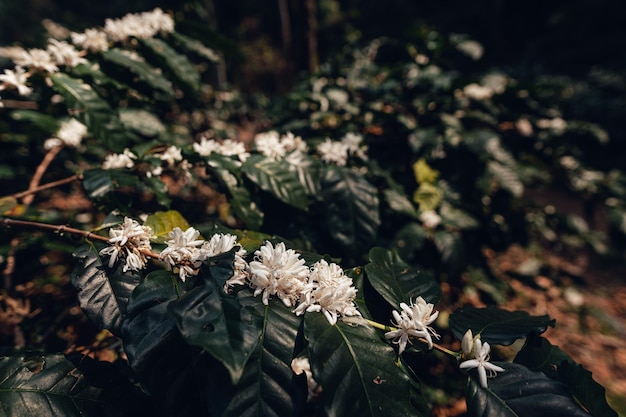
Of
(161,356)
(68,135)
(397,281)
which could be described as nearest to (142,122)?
(68,135)

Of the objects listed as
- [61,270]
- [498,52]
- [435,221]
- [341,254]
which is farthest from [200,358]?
[498,52]

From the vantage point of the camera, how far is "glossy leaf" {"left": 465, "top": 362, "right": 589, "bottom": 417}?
2.35 ft

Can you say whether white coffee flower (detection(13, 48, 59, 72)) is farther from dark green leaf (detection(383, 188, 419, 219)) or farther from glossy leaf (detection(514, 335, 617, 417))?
glossy leaf (detection(514, 335, 617, 417))

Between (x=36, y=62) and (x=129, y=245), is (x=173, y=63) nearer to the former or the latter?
(x=36, y=62)

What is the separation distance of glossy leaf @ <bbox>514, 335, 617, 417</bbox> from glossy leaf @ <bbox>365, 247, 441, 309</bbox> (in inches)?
10.7

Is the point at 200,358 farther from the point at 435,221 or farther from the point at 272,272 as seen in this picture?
the point at 435,221

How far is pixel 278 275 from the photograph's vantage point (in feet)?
2.73

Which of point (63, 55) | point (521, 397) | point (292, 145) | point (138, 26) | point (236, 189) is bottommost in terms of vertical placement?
point (521, 397)

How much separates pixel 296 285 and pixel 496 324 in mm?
601

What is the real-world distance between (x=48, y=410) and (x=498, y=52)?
981cm

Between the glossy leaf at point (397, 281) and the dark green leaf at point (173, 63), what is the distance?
140cm

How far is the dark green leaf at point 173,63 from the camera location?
1.66m

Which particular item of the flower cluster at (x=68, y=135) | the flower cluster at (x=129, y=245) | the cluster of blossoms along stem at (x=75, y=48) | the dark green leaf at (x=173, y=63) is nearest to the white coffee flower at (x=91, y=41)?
the cluster of blossoms along stem at (x=75, y=48)

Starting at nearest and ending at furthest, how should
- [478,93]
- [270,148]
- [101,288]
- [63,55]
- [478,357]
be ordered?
[478,357] → [101,288] → [63,55] → [270,148] → [478,93]
